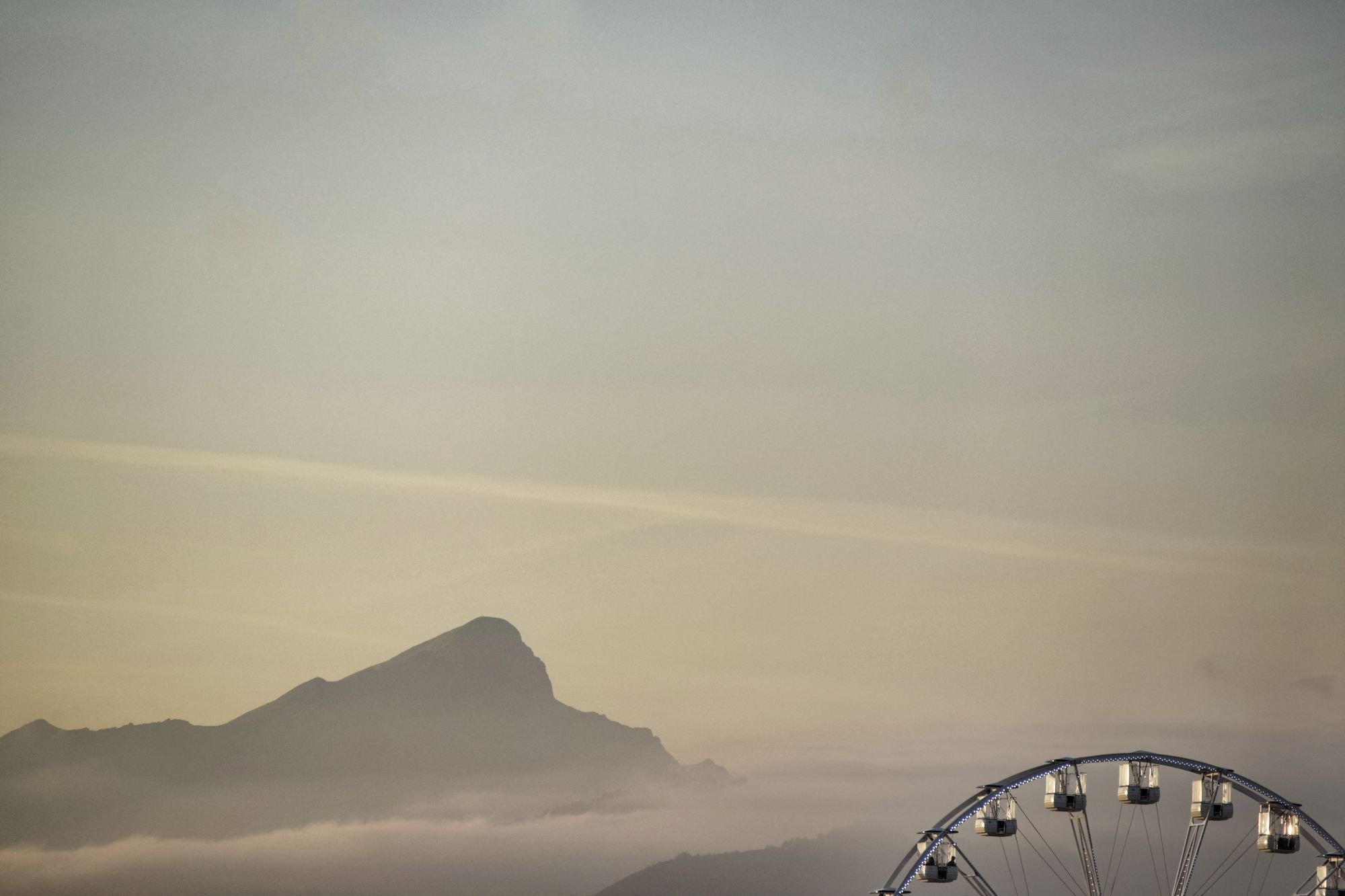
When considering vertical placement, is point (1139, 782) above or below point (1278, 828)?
above

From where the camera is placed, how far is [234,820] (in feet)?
195

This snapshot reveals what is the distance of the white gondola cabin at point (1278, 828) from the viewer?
34656mm

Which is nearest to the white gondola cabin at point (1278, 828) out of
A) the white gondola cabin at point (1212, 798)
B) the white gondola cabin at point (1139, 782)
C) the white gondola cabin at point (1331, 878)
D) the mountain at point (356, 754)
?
the white gondola cabin at point (1212, 798)

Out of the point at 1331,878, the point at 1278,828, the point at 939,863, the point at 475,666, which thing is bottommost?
the point at 1331,878

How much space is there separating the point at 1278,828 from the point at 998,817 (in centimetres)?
716

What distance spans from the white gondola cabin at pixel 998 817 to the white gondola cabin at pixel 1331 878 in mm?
8285

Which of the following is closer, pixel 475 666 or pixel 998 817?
pixel 998 817

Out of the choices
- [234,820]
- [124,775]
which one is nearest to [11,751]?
[124,775]

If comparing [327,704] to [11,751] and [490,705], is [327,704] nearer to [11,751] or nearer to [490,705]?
[490,705]

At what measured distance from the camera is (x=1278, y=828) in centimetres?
A: 3488

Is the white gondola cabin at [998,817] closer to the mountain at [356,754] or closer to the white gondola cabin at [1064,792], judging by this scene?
the white gondola cabin at [1064,792]

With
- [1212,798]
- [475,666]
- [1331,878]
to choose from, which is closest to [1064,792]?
[1212,798]

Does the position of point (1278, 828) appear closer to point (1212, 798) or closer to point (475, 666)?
point (1212, 798)

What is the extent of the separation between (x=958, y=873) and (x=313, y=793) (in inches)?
1348
